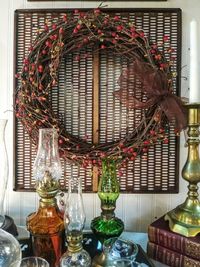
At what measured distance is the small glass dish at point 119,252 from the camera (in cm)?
80

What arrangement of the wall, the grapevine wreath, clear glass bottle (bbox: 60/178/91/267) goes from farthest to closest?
the wall < the grapevine wreath < clear glass bottle (bbox: 60/178/91/267)

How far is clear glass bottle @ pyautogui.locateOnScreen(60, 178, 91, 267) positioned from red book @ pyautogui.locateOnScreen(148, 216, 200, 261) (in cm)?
23

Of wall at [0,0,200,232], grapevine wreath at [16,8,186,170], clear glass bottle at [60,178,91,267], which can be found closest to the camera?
clear glass bottle at [60,178,91,267]

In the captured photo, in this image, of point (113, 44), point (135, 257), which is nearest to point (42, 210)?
point (135, 257)

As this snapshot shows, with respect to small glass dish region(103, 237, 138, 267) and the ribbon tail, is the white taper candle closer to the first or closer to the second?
the ribbon tail

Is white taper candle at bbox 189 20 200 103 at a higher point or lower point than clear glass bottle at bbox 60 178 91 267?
higher

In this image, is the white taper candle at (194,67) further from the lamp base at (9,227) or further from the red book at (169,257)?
the lamp base at (9,227)

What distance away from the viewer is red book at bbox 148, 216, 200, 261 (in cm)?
85

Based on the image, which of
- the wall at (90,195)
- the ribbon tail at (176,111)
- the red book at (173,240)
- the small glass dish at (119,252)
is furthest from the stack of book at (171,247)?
the ribbon tail at (176,111)

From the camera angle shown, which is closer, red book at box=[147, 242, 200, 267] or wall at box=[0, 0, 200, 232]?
red book at box=[147, 242, 200, 267]

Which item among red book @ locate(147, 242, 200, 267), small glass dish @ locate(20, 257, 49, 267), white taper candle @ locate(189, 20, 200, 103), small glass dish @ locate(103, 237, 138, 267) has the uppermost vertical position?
white taper candle @ locate(189, 20, 200, 103)

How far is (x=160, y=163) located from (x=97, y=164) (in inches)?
9.9

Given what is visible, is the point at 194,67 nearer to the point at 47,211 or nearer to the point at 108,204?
the point at 108,204

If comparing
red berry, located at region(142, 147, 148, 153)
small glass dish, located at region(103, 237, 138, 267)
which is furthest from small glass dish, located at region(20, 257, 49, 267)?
red berry, located at region(142, 147, 148, 153)
